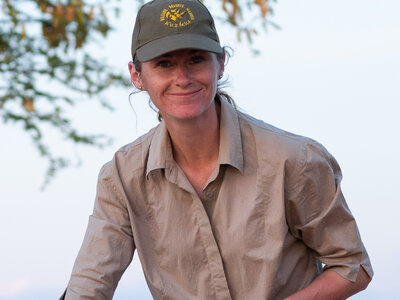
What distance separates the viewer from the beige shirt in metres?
2.33

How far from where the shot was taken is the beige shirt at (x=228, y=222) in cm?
233

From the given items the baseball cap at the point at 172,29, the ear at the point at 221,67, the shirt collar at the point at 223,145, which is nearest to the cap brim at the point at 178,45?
the baseball cap at the point at 172,29

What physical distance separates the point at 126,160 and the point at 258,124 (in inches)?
16.7

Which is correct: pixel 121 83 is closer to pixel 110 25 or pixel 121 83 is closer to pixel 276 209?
pixel 110 25

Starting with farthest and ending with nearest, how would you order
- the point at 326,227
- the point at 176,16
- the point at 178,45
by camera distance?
the point at 326,227
the point at 176,16
the point at 178,45

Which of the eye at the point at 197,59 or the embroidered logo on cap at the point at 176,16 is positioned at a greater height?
the embroidered logo on cap at the point at 176,16

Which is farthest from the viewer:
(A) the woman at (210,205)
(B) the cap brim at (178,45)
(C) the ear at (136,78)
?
(C) the ear at (136,78)

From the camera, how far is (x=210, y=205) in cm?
240

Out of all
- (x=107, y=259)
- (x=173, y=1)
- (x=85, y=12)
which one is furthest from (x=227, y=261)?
(x=85, y=12)

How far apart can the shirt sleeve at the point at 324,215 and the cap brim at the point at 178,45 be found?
1.35ft

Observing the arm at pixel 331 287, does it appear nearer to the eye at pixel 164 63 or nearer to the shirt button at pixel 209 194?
the shirt button at pixel 209 194

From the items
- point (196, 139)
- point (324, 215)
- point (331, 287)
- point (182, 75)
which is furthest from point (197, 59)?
point (331, 287)

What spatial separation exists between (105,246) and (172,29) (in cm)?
68

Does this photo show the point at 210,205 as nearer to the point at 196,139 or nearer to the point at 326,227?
the point at 196,139
